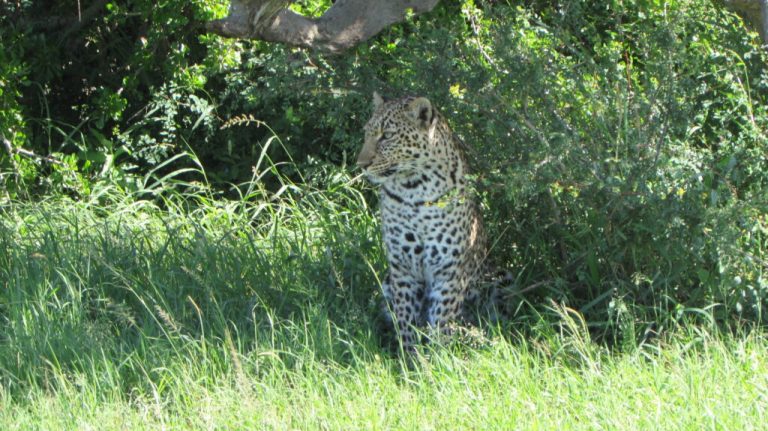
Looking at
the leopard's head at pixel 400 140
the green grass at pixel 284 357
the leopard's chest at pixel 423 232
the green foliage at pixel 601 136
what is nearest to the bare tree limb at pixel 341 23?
the green foliage at pixel 601 136

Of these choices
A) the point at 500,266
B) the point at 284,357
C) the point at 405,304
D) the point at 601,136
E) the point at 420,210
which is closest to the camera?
the point at 284,357

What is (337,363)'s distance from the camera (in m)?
5.43

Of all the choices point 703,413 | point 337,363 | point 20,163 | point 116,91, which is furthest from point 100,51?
point 703,413

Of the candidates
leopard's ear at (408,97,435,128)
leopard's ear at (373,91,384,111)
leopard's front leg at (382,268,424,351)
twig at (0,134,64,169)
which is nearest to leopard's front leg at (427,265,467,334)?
leopard's front leg at (382,268,424,351)

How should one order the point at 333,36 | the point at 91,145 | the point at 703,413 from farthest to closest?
the point at 91,145 → the point at 333,36 → the point at 703,413

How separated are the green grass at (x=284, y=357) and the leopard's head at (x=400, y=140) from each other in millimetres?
631

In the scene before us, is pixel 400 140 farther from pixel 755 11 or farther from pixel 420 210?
pixel 755 11

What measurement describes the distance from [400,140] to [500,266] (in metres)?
1.20

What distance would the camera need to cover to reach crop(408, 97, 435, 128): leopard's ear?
19.0 feet

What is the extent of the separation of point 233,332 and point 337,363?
76cm

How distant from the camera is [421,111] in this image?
229 inches

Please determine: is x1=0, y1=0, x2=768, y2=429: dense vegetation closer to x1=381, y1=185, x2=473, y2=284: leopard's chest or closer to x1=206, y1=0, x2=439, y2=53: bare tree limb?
x1=206, y1=0, x2=439, y2=53: bare tree limb

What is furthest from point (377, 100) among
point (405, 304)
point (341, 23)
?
point (405, 304)

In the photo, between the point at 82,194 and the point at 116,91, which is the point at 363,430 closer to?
the point at 82,194
